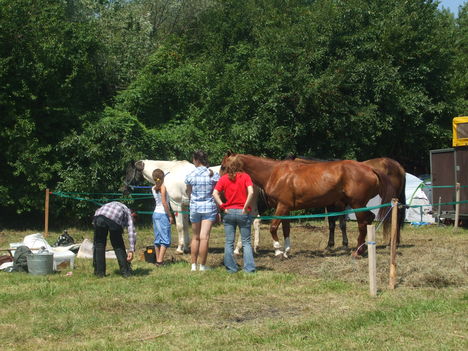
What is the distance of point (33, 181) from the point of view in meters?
16.5

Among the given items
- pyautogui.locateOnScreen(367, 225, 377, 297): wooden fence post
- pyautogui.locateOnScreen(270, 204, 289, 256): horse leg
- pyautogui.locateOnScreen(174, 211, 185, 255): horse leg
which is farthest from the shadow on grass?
pyautogui.locateOnScreen(367, 225, 377, 297): wooden fence post

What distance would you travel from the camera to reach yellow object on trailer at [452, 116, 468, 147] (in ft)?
57.0

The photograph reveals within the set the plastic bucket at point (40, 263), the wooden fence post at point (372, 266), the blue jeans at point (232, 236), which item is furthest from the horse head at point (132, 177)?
the wooden fence post at point (372, 266)

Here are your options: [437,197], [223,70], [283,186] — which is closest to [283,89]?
[223,70]

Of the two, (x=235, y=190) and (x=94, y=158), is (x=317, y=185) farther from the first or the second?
(x=94, y=158)

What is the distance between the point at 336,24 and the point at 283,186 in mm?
11213

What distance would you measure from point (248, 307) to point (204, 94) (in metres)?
15.9

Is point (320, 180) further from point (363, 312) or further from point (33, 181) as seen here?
point (33, 181)

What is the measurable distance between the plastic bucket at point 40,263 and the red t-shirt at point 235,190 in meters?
3.08

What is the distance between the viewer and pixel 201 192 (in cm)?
1030

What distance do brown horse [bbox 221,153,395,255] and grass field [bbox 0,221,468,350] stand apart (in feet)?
3.27

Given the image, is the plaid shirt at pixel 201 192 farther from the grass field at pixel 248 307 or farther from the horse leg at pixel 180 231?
the horse leg at pixel 180 231

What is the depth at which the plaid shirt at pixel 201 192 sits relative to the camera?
10.3 meters

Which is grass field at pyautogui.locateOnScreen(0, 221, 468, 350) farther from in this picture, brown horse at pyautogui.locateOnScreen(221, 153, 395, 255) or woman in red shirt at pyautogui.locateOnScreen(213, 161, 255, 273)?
brown horse at pyautogui.locateOnScreen(221, 153, 395, 255)
